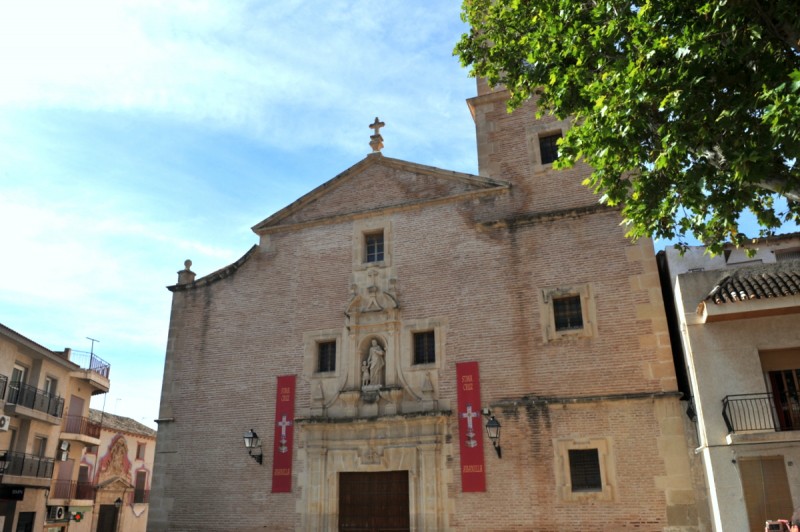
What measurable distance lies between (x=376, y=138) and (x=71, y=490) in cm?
1899

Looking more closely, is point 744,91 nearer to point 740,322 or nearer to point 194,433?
point 740,322

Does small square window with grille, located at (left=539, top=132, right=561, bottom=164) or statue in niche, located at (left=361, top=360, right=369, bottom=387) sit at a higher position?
small square window with grille, located at (left=539, top=132, right=561, bottom=164)

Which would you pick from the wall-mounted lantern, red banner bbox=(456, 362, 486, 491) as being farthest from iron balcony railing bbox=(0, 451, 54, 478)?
the wall-mounted lantern

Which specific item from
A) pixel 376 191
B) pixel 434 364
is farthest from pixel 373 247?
pixel 434 364

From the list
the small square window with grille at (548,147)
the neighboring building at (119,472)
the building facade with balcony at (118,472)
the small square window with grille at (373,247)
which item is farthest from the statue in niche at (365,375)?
the neighboring building at (119,472)

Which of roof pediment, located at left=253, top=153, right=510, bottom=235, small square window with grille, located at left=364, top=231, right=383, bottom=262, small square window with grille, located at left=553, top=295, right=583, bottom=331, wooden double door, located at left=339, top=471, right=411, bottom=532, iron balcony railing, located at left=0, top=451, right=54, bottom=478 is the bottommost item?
wooden double door, located at left=339, top=471, right=411, bottom=532

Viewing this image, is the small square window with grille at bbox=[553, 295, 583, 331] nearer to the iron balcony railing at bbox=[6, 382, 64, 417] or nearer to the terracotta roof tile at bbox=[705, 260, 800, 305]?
the terracotta roof tile at bbox=[705, 260, 800, 305]

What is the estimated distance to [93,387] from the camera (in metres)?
27.7

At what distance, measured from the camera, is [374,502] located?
567 inches

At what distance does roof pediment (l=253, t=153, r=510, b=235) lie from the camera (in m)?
16.2

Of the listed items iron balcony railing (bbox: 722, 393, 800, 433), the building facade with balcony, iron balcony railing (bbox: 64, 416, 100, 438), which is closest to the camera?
iron balcony railing (bbox: 722, 393, 800, 433)

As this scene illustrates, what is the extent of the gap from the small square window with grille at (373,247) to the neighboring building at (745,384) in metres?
7.06

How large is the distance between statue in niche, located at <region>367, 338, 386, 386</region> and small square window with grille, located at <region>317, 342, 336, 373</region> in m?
1.07

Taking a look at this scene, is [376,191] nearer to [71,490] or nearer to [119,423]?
[71,490]
